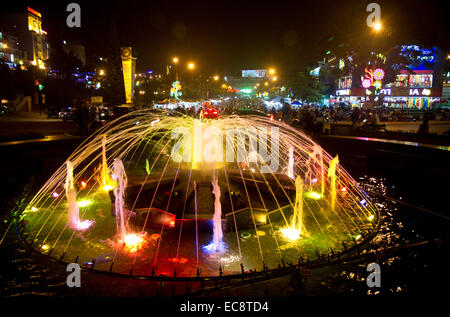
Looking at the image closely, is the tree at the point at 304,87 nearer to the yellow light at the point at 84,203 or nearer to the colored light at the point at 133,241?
the yellow light at the point at 84,203

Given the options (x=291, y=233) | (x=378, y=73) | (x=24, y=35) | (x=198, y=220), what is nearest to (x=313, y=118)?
(x=291, y=233)

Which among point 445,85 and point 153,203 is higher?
point 445,85

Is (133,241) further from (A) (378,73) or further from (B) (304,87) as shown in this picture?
(B) (304,87)

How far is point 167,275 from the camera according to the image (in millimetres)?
5582

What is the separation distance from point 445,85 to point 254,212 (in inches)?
2919

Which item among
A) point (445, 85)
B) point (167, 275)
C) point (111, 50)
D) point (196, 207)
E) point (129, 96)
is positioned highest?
point (111, 50)

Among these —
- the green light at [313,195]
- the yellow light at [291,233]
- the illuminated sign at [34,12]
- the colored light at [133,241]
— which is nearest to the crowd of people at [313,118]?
the green light at [313,195]

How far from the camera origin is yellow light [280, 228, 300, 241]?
286 inches

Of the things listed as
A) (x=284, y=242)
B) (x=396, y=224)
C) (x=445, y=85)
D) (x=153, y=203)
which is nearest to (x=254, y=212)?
(x=284, y=242)

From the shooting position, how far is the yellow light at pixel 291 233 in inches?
286

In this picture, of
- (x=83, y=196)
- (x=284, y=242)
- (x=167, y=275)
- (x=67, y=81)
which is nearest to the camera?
(x=167, y=275)

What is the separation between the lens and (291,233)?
295 inches

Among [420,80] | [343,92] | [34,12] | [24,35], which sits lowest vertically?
[343,92]

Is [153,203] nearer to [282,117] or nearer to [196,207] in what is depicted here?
[196,207]
